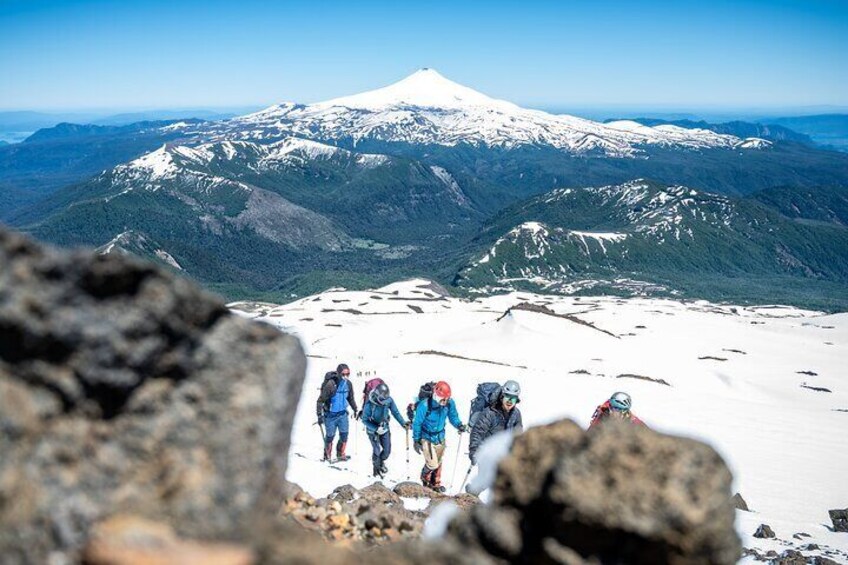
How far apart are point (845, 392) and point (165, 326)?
155ft

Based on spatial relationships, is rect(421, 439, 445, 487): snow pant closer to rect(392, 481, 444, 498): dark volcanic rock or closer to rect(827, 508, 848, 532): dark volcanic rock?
rect(392, 481, 444, 498): dark volcanic rock

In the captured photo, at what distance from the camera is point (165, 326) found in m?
4.52

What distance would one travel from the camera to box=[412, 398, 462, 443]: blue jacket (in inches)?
588

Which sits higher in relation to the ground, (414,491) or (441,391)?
(441,391)

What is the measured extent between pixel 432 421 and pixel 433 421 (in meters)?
0.03

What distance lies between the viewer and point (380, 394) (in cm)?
1633

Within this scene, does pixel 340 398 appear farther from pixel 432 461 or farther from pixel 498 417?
pixel 498 417

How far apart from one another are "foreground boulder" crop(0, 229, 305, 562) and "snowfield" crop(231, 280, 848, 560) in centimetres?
839

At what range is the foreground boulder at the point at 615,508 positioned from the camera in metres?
4.43

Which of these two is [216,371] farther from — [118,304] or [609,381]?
[609,381]

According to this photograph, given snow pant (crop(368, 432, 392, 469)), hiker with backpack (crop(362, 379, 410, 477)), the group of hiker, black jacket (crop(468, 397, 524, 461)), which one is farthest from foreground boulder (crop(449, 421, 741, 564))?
snow pant (crop(368, 432, 392, 469))

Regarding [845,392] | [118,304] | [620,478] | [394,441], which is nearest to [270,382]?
[118,304]

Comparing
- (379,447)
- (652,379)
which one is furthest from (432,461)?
(652,379)

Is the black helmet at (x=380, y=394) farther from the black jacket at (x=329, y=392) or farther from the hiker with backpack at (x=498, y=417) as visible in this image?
the hiker with backpack at (x=498, y=417)
